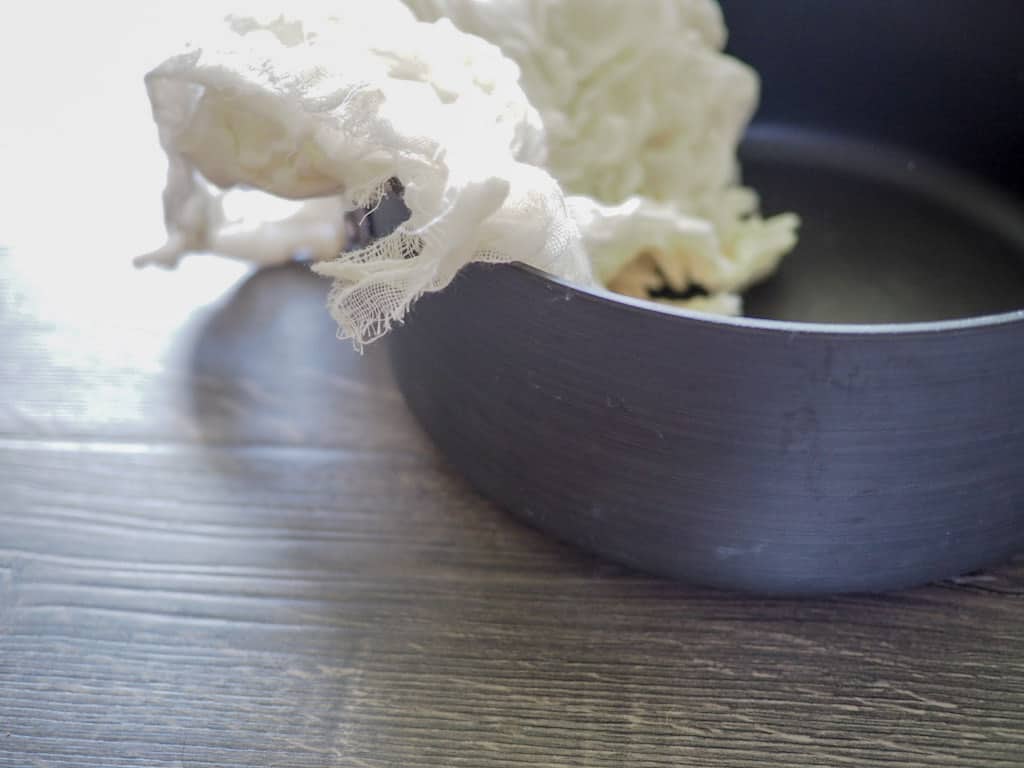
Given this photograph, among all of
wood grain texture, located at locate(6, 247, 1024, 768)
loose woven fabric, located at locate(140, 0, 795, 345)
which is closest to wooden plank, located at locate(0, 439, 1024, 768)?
wood grain texture, located at locate(6, 247, 1024, 768)

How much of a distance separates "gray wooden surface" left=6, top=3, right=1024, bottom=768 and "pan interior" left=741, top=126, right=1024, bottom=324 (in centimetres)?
18

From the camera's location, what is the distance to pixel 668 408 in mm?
340

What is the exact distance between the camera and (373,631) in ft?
1.35

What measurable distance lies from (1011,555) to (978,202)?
0.96 feet

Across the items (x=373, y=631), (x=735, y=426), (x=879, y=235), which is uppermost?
(x=879, y=235)

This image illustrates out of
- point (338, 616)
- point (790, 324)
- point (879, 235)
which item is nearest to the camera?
point (790, 324)

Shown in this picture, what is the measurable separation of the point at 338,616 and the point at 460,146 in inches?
7.5

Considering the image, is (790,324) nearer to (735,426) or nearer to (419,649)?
(735,426)

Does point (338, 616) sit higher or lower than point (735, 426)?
lower

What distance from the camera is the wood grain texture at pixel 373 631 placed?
0.38 metres

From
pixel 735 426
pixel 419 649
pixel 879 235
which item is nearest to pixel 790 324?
pixel 735 426

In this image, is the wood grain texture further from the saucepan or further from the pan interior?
the pan interior

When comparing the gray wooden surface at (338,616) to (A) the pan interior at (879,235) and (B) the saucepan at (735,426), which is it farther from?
(A) the pan interior at (879,235)

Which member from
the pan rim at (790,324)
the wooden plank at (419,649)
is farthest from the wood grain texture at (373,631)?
the pan rim at (790,324)
